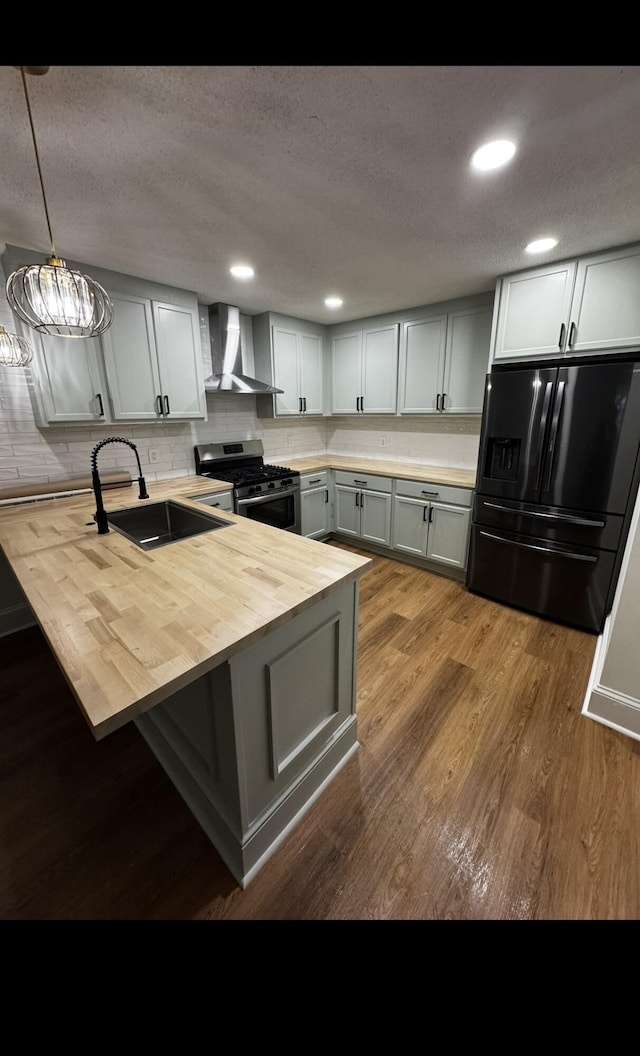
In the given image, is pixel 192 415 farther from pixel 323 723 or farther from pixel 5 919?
pixel 5 919

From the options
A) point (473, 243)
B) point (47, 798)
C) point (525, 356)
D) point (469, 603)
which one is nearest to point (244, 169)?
point (473, 243)

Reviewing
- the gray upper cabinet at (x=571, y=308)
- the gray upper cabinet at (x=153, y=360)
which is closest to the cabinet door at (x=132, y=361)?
the gray upper cabinet at (x=153, y=360)

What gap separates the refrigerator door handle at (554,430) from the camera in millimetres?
2344

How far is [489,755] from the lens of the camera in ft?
5.43

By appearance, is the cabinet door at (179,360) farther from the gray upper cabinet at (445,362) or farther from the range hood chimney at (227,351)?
the gray upper cabinet at (445,362)

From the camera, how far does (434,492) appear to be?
324 cm

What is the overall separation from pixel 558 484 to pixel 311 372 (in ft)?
8.89

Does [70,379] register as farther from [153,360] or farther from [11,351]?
[153,360]

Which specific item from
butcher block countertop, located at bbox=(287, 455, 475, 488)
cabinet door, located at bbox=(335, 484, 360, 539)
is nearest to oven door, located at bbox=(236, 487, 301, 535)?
butcher block countertop, located at bbox=(287, 455, 475, 488)

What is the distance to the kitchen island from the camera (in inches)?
34.0

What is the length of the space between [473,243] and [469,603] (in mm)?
2412

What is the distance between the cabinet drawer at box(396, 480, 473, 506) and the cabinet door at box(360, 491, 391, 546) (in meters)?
0.21

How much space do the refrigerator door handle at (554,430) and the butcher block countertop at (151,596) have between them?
1.84 m
